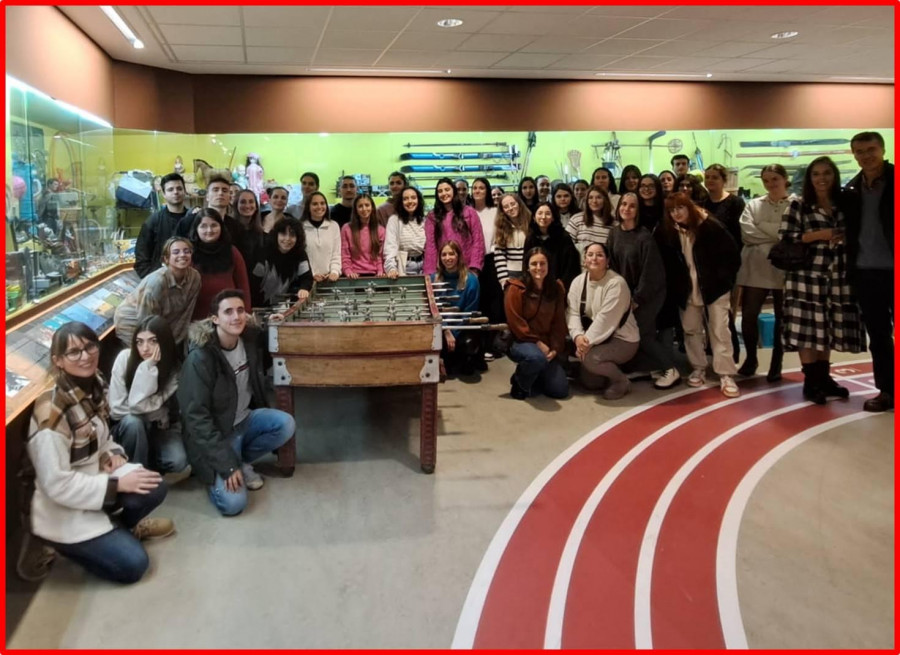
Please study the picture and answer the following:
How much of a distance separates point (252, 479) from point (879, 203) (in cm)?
404

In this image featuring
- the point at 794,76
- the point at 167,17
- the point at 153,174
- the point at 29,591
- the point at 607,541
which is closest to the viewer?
the point at 29,591

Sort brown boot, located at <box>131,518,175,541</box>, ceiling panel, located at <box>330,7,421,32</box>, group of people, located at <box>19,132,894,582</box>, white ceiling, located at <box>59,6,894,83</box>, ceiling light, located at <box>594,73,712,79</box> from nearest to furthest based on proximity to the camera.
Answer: group of people, located at <box>19,132,894,582</box> < brown boot, located at <box>131,518,175,541</box> < ceiling panel, located at <box>330,7,421,32</box> < white ceiling, located at <box>59,6,894,83</box> < ceiling light, located at <box>594,73,712,79</box>

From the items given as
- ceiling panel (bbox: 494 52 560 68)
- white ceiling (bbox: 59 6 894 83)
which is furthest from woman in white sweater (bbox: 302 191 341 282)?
ceiling panel (bbox: 494 52 560 68)

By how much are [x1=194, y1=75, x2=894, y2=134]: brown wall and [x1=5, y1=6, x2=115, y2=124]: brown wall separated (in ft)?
4.64

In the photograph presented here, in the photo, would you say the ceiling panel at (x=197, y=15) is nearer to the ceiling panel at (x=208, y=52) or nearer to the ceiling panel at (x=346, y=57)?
the ceiling panel at (x=208, y=52)

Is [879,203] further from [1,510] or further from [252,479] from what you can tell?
[1,510]

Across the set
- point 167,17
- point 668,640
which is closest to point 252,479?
point 668,640

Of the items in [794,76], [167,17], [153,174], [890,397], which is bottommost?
Answer: [890,397]

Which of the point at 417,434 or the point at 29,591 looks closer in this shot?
the point at 29,591

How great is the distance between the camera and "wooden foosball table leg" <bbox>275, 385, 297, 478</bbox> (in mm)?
3320

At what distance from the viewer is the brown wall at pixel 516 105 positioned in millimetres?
6824

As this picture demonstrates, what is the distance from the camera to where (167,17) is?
4656 millimetres

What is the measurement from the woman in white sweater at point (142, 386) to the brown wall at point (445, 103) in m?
2.97

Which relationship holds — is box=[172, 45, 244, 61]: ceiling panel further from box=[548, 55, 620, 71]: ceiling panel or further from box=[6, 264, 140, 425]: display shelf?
box=[548, 55, 620, 71]: ceiling panel
